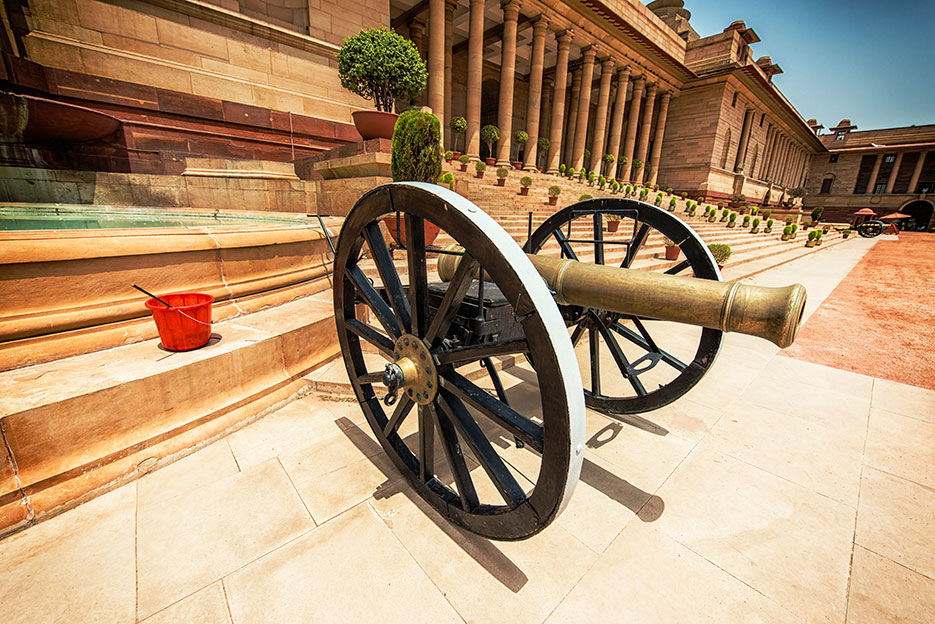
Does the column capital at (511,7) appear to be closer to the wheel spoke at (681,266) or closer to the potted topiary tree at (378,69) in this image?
the potted topiary tree at (378,69)

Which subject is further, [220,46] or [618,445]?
[220,46]

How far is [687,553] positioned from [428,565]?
1224 millimetres

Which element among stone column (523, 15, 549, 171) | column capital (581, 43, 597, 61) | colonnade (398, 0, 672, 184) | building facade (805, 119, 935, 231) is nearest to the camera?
colonnade (398, 0, 672, 184)

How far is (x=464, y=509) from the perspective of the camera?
4.93ft

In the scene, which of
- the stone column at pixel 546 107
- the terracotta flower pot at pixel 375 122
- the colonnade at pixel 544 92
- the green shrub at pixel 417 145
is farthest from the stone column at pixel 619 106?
the green shrub at pixel 417 145

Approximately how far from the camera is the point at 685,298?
1.49m

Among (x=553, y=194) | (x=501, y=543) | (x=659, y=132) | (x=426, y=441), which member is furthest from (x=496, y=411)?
(x=659, y=132)

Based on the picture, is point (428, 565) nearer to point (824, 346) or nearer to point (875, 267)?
point (824, 346)

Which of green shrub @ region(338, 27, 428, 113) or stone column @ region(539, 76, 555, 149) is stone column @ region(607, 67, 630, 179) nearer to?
stone column @ region(539, 76, 555, 149)

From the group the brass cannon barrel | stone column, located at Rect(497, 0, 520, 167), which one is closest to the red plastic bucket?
the brass cannon barrel

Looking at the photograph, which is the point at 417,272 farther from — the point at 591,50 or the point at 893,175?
the point at 893,175

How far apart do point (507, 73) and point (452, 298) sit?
18.2 metres

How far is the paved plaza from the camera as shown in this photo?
4.58 feet

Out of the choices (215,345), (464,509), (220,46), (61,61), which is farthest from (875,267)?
(61,61)
